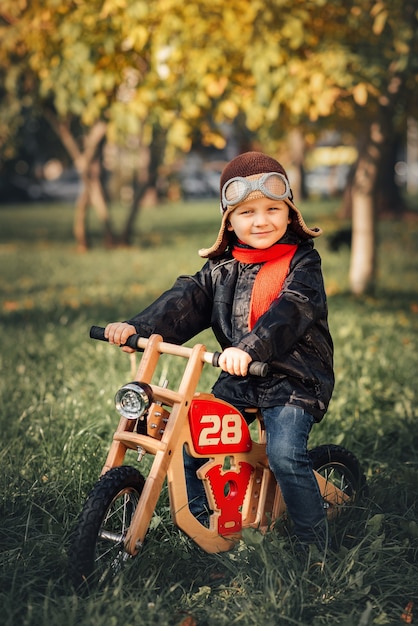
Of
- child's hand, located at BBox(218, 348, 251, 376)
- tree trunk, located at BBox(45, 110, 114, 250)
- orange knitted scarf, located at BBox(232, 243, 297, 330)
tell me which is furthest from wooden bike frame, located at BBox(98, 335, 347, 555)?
tree trunk, located at BBox(45, 110, 114, 250)

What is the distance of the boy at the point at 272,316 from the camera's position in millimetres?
3238

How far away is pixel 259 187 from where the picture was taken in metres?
3.27

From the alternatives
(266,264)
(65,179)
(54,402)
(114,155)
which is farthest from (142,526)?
(65,179)

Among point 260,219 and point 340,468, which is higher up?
point 260,219

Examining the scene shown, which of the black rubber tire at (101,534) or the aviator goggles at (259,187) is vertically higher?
the aviator goggles at (259,187)

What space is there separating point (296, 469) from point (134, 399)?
693 mm

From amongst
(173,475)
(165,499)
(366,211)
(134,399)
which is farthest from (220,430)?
(366,211)

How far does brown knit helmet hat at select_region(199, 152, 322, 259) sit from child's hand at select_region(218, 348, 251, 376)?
58cm

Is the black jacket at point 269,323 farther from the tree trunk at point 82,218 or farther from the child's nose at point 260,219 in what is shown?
the tree trunk at point 82,218

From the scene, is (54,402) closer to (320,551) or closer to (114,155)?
(320,551)

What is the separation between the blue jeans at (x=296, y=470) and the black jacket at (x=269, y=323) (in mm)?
60

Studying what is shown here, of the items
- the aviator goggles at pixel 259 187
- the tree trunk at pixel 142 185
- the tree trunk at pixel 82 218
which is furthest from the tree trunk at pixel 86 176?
the aviator goggles at pixel 259 187

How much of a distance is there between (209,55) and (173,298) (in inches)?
193

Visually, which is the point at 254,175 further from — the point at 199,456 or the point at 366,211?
the point at 366,211
